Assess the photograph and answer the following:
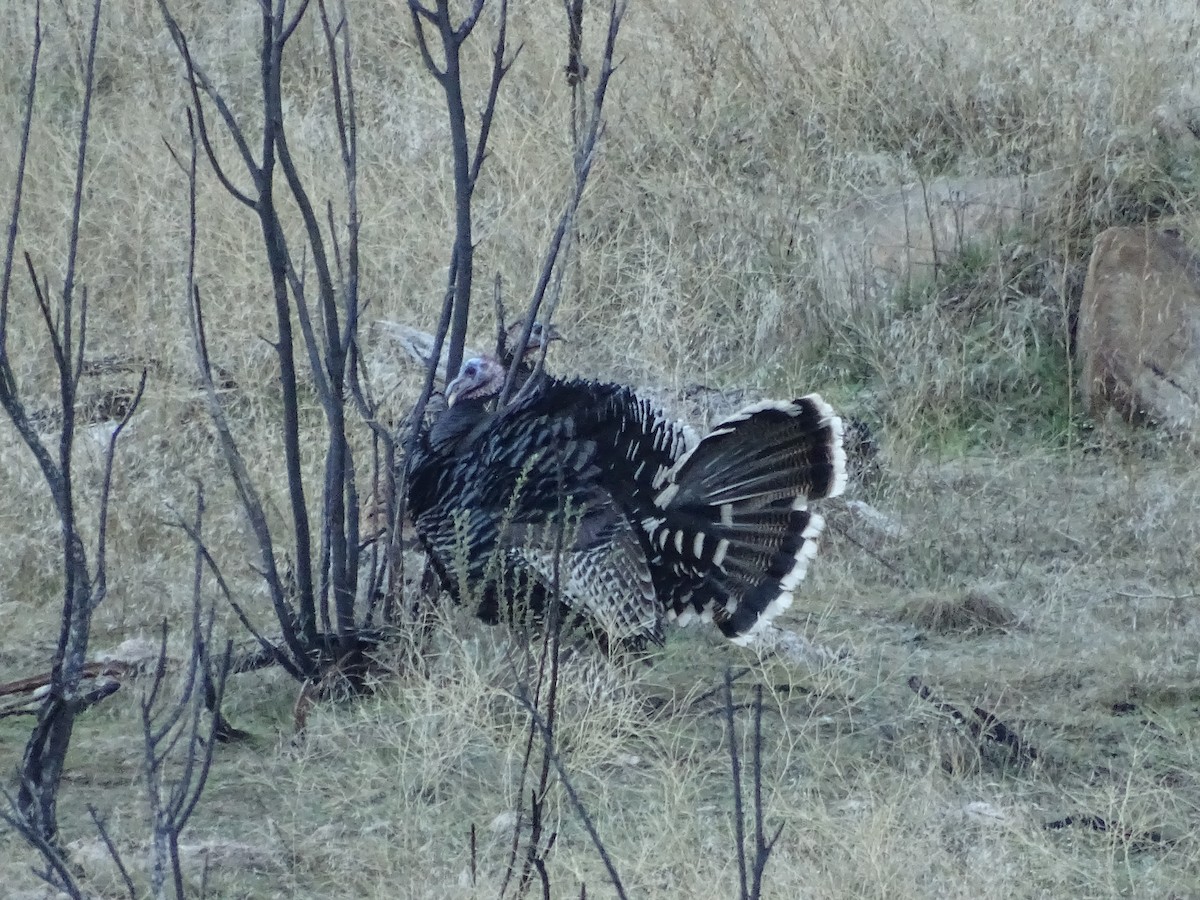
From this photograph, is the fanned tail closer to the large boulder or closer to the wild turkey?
the wild turkey

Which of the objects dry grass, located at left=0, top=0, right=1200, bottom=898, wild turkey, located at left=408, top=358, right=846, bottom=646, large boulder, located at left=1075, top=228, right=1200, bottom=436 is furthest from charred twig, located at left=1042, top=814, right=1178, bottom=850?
large boulder, located at left=1075, top=228, right=1200, bottom=436

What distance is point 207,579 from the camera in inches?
183

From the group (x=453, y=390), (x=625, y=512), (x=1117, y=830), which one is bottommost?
(x=1117, y=830)

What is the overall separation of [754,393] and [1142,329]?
1436mm

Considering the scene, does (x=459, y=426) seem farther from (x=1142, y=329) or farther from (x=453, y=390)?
(x=1142, y=329)

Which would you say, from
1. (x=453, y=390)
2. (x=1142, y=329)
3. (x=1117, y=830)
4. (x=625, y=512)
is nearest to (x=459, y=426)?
(x=453, y=390)

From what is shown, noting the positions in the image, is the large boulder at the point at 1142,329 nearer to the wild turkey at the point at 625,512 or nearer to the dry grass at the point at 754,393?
the dry grass at the point at 754,393

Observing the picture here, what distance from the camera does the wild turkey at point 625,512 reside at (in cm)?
389

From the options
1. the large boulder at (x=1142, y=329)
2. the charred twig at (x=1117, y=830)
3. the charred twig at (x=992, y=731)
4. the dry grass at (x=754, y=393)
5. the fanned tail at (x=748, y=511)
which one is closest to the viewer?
the charred twig at (x=1117, y=830)

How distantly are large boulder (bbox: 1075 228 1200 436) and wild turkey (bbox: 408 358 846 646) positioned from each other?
209 cm

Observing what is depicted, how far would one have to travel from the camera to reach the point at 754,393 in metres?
5.76

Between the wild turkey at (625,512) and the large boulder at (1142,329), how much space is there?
6.86 feet

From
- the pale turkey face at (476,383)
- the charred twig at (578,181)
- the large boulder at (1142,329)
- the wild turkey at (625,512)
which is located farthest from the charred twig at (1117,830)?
the large boulder at (1142,329)

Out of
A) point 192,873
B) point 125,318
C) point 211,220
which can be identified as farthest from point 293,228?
point 192,873
